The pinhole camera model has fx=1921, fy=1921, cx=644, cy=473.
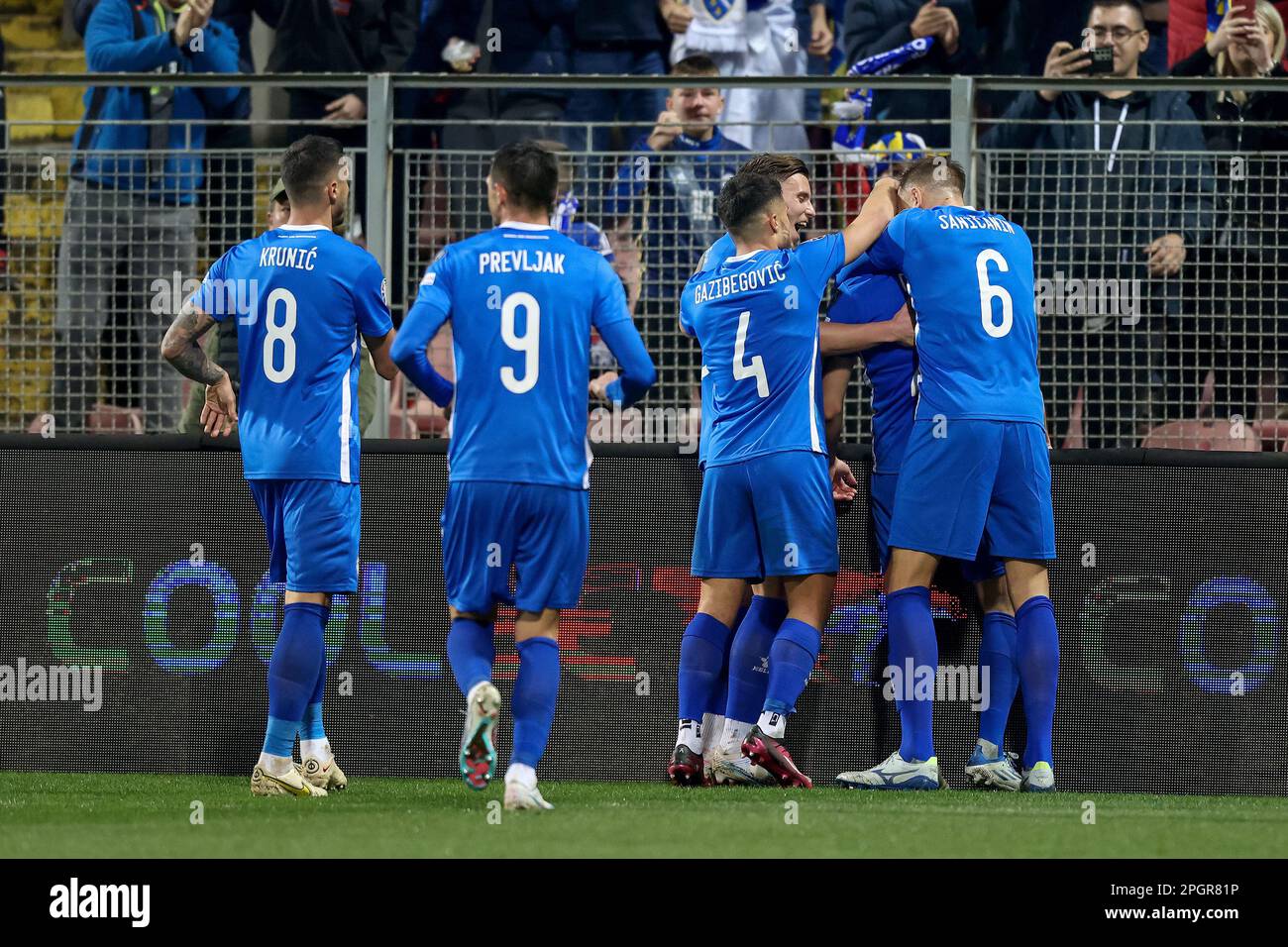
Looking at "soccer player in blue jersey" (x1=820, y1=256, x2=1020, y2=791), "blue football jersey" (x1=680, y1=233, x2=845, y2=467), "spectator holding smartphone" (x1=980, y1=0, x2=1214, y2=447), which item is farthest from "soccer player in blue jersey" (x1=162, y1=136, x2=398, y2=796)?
"spectator holding smartphone" (x1=980, y1=0, x2=1214, y2=447)

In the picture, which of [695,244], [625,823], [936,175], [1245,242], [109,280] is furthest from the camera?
[109,280]

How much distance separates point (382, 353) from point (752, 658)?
1.85 meters

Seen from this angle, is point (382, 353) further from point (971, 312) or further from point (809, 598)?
point (971, 312)

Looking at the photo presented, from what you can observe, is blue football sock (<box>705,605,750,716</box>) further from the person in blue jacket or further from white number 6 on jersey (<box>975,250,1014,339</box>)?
the person in blue jacket

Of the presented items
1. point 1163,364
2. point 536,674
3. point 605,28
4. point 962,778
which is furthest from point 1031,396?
point 605,28

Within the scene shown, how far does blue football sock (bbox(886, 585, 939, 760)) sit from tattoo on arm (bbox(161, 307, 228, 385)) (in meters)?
2.84

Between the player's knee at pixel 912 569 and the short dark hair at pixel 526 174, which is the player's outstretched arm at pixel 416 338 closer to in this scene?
the short dark hair at pixel 526 174

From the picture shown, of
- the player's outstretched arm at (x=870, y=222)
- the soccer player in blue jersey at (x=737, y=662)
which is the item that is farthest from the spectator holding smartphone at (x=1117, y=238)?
the soccer player in blue jersey at (x=737, y=662)

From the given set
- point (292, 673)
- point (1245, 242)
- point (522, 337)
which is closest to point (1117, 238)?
point (1245, 242)

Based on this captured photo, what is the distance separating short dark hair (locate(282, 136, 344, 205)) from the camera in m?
7.03

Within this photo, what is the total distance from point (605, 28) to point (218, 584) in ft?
13.7

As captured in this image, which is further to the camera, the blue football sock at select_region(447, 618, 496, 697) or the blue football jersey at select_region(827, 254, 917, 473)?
the blue football jersey at select_region(827, 254, 917, 473)

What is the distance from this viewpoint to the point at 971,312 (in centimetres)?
754

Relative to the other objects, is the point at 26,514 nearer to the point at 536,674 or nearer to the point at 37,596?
the point at 37,596
